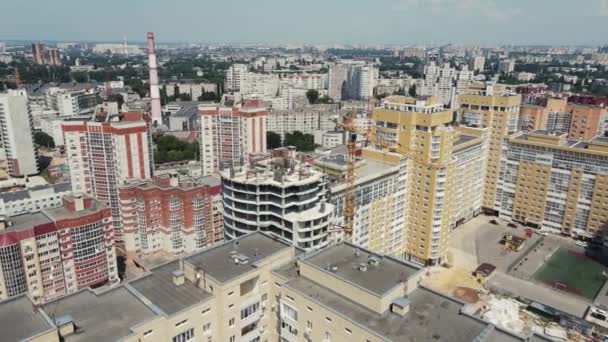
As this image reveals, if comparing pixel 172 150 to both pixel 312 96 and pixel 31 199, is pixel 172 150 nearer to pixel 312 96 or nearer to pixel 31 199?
pixel 31 199

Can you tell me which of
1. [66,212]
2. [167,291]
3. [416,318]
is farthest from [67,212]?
[416,318]

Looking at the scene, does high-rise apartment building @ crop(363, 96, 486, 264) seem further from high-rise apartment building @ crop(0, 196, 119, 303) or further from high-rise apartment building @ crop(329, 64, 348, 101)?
high-rise apartment building @ crop(329, 64, 348, 101)

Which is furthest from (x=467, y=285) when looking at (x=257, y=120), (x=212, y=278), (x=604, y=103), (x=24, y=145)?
(x=24, y=145)

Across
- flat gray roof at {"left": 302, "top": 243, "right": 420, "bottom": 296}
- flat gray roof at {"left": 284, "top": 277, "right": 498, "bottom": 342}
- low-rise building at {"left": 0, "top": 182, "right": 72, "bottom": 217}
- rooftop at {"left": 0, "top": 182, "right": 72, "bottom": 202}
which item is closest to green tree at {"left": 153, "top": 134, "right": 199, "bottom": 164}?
rooftop at {"left": 0, "top": 182, "right": 72, "bottom": 202}

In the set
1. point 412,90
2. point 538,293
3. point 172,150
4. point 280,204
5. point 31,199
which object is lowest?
point 538,293

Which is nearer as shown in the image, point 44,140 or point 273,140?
point 273,140
